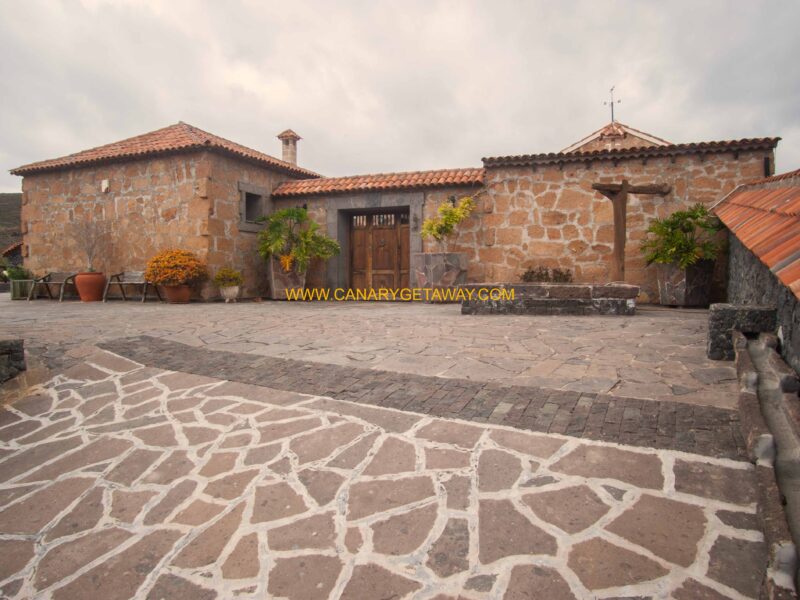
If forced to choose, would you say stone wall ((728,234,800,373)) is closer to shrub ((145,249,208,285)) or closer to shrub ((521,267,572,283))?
shrub ((521,267,572,283))

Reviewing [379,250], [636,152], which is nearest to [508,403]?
[636,152]

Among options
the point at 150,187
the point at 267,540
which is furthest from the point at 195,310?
the point at 267,540

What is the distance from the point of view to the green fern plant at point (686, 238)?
7.57 m

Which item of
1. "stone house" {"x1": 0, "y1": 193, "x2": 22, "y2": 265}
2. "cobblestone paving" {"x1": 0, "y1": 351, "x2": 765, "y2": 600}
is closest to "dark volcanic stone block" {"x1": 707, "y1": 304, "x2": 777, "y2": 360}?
"cobblestone paving" {"x1": 0, "y1": 351, "x2": 765, "y2": 600}

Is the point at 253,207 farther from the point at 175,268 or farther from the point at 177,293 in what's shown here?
the point at 177,293

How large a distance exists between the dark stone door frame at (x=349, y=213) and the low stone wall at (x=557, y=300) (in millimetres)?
3850

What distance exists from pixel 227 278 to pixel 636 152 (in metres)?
8.80

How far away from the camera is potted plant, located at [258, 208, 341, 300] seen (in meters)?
10.3

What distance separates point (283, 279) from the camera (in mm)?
10734

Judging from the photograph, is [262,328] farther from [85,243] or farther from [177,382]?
[85,243]

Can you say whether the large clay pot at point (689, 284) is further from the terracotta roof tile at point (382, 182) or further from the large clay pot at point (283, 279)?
the large clay pot at point (283, 279)

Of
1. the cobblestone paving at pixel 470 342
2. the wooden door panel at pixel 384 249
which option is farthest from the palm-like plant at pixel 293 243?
the cobblestone paving at pixel 470 342

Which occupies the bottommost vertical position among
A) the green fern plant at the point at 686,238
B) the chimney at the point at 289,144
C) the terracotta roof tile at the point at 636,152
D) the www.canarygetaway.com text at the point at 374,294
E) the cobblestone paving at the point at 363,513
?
the cobblestone paving at the point at 363,513

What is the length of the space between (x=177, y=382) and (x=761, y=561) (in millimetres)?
3613
